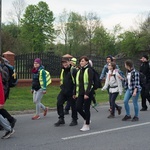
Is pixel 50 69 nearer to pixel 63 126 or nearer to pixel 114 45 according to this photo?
pixel 63 126

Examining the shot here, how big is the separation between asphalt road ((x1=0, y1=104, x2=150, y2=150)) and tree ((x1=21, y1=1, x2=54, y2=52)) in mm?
52333

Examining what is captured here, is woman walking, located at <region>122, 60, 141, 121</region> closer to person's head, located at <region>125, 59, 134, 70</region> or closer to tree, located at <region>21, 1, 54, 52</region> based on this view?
person's head, located at <region>125, 59, 134, 70</region>

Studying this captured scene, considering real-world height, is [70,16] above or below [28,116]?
above

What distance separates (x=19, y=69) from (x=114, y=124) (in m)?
9.83

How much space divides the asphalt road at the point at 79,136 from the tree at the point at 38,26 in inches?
2060

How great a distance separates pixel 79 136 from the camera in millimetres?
7238

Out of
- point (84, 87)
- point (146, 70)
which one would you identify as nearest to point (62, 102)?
point (84, 87)

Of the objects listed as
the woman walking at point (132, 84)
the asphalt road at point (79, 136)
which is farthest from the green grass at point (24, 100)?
the woman walking at point (132, 84)

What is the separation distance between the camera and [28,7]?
2504 inches

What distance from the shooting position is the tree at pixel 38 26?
2411 inches

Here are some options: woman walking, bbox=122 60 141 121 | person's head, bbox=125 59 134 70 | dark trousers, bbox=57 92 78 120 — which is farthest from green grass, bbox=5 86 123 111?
person's head, bbox=125 59 134 70

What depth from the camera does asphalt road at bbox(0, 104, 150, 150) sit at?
637 cm

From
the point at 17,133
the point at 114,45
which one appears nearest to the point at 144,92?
the point at 17,133

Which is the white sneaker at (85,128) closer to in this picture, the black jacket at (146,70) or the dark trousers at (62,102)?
the dark trousers at (62,102)
